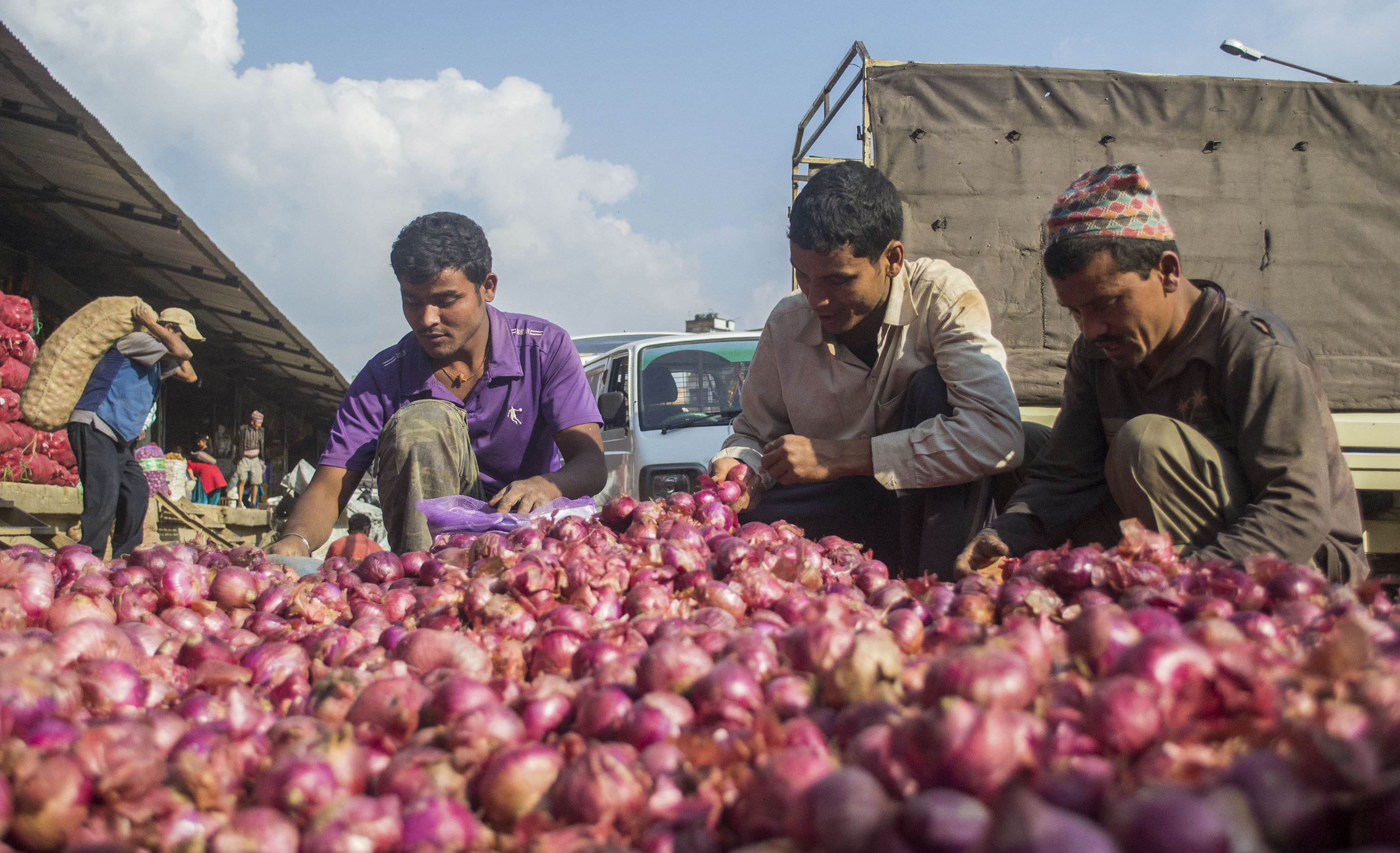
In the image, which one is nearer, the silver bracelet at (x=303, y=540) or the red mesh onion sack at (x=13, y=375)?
the silver bracelet at (x=303, y=540)

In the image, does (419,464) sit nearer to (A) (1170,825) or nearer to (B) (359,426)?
(B) (359,426)

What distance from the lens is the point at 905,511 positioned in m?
2.96

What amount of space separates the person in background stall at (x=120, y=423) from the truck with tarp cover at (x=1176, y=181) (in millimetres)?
4740

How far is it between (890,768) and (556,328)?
10.9 ft

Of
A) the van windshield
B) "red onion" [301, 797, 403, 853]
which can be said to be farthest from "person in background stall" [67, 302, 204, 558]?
"red onion" [301, 797, 403, 853]

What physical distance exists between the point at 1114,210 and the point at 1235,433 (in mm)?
616

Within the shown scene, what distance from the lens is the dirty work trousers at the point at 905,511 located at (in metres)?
2.82

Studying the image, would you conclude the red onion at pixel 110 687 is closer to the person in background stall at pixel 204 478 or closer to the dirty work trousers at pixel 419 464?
the dirty work trousers at pixel 419 464

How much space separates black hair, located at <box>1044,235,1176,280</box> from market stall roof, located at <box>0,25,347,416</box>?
564cm

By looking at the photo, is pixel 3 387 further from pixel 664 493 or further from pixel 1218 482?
pixel 1218 482

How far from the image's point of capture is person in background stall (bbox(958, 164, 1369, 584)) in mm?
2031

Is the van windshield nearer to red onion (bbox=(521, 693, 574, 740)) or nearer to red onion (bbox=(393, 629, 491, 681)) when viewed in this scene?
red onion (bbox=(393, 629, 491, 681))

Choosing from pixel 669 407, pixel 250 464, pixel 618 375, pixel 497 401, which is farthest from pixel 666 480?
pixel 250 464

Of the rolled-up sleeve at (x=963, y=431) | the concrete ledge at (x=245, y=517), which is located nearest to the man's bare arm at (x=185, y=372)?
the concrete ledge at (x=245, y=517)
